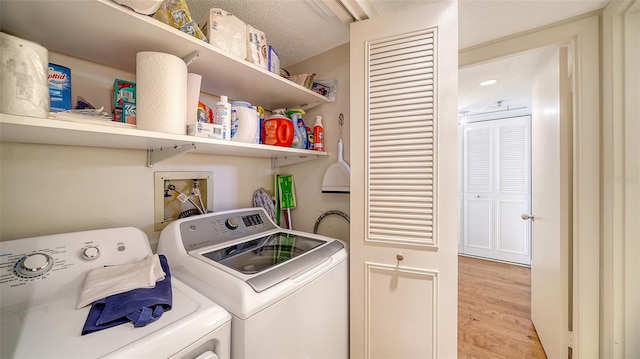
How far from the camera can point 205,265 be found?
0.89 metres

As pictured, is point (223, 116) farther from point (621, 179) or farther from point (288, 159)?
point (621, 179)

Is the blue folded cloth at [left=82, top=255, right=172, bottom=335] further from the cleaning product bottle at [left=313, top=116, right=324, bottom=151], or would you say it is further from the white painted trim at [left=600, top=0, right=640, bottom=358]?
the white painted trim at [left=600, top=0, right=640, bottom=358]

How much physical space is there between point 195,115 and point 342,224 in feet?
3.68

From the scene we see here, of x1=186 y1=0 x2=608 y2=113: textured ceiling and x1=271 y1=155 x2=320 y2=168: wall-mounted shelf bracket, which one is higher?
x1=186 y1=0 x2=608 y2=113: textured ceiling

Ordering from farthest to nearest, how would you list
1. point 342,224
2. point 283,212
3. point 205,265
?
point 283,212 < point 342,224 < point 205,265

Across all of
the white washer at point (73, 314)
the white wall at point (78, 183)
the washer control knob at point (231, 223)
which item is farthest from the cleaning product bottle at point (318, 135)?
the white washer at point (73, 314)

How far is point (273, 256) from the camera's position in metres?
1.12

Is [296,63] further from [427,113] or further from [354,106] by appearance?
[427,113]

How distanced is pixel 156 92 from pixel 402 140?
43.1 inches

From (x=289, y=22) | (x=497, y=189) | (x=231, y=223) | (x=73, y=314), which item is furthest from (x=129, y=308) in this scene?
(x=497, y=189)

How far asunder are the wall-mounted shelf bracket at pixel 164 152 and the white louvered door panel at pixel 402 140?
0.91m

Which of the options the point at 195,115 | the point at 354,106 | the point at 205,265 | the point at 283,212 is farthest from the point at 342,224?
the point at 195,115

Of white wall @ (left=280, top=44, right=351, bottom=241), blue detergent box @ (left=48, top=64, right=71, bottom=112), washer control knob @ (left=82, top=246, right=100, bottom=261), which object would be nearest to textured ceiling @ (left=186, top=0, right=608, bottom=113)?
white wall @ (left=280, top=44, right=351, bottom=241)

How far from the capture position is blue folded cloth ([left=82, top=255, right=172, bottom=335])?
23.6 inches
